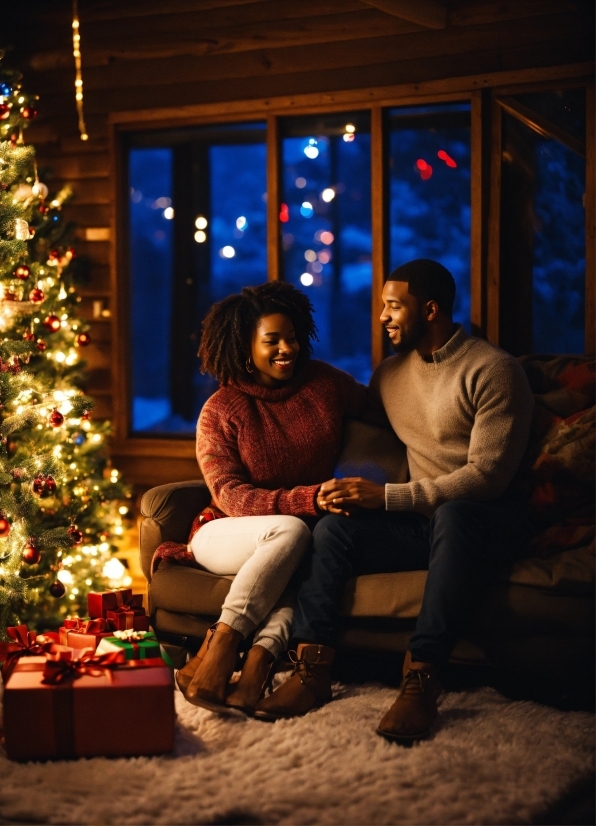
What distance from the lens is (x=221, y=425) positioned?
3096 mm

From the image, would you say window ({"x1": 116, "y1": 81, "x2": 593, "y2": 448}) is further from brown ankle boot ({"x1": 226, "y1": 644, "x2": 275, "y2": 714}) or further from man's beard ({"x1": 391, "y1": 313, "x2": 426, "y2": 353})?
brown ankle boot ({"x1": 226, "y1": 644, "x2": 275, "y2": 714})

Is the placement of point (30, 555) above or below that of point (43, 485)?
below

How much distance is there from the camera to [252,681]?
2.66 m

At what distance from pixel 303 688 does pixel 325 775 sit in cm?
40

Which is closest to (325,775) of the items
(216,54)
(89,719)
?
(89,719)

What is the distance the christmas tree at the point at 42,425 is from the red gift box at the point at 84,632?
49 centimetres

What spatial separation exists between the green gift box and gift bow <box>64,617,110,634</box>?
0.49 ft

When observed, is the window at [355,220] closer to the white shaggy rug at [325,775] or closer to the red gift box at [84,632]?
the red gift box at [84,632]

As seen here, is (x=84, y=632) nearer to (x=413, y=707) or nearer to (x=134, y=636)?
(x=134, y=636)

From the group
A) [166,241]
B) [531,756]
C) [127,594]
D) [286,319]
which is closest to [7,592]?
[127,594]

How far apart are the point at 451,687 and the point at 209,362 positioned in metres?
1.35

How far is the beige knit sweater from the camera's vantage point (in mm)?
2840

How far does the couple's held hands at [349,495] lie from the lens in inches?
114

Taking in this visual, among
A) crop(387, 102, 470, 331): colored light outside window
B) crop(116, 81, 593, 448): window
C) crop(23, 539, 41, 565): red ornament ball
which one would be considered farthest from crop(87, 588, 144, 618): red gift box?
crop(387, 102, 470, 331): colored light outside window
